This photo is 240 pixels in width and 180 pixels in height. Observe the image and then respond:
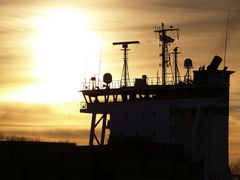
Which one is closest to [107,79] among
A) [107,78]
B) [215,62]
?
[107,78]

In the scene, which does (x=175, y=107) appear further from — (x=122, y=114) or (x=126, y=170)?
(x=126, y=170)

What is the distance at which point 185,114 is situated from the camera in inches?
3061

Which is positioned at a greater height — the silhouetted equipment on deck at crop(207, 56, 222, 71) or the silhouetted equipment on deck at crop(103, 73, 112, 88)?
the silhouetted equipment on deck at crop(207, 56, 222, 71)

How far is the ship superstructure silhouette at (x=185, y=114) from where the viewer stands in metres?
76.5

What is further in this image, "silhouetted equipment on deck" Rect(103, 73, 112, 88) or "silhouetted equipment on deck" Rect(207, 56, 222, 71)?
"silhouetted equipment on deck" Rect(103, 73, 112, 88)

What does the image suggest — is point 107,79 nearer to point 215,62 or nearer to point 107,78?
point 107,78

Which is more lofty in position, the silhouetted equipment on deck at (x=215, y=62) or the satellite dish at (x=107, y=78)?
the silhouetted equipment on deck at (x=215, y=62)

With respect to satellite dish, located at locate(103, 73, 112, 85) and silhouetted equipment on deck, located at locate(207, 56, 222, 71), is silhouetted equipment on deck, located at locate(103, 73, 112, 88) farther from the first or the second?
silhouetted equipment on deck, located at locate(207, 56, 222, 71)

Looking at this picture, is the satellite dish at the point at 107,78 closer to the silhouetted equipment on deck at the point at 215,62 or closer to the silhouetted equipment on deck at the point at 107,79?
the silhouetted equipment on deck at the point at 107,79

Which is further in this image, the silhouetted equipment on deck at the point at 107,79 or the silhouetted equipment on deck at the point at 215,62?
the silhouetted equipment on deck at the point at 107,79

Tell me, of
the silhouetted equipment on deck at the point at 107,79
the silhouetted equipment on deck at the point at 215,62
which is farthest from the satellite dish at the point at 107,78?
the silhouetted equipment on deck at the point at 215,62

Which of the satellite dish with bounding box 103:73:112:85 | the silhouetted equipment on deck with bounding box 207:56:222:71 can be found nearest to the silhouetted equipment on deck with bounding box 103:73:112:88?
the satellite dish with bounding box 103:73:112:85

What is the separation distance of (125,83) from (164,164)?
19.4 m

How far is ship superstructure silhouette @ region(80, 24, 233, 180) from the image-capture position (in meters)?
76.5
